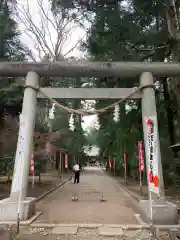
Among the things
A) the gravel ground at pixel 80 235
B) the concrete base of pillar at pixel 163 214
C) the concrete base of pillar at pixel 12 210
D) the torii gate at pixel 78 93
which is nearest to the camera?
the gravel ground at pixel 80 235

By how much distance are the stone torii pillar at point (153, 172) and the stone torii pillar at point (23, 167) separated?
143 inches

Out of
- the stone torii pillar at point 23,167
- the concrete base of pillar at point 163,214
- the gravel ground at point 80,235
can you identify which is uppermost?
the stone torii pillar at point 23,167

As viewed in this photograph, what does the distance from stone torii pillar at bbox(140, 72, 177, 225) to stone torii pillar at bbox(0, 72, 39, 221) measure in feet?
11.9

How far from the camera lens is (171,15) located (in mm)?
10422

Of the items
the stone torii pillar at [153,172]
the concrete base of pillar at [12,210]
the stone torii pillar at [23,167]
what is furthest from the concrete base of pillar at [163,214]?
the stone torii pillar at [23,167]

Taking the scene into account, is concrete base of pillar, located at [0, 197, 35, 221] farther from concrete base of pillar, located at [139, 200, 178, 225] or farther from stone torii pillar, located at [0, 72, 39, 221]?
concrete base of pillar, located at [139, 200, 178, 225]

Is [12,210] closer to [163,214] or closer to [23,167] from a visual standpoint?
[23,167]

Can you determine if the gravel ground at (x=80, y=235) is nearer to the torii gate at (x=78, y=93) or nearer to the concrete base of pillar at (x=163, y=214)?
the concrete base of pillar at (x=163, y=214)

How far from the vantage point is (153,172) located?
6.31 metres

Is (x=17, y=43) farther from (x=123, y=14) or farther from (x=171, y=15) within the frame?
(x=171, y=15)

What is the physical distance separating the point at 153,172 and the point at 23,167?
3869mm

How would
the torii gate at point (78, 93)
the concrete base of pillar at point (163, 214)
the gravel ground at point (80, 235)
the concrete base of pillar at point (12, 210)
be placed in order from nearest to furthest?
the gravel ground at point (80, 235)
the concrete base of pillar at point (163, 214)
the concrete base of pillar at point (12, 210)
the torii gate at point (78, 93)

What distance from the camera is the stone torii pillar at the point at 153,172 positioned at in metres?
6.24

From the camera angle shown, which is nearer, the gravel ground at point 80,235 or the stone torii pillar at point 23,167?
the gravel ground at point 80,235
